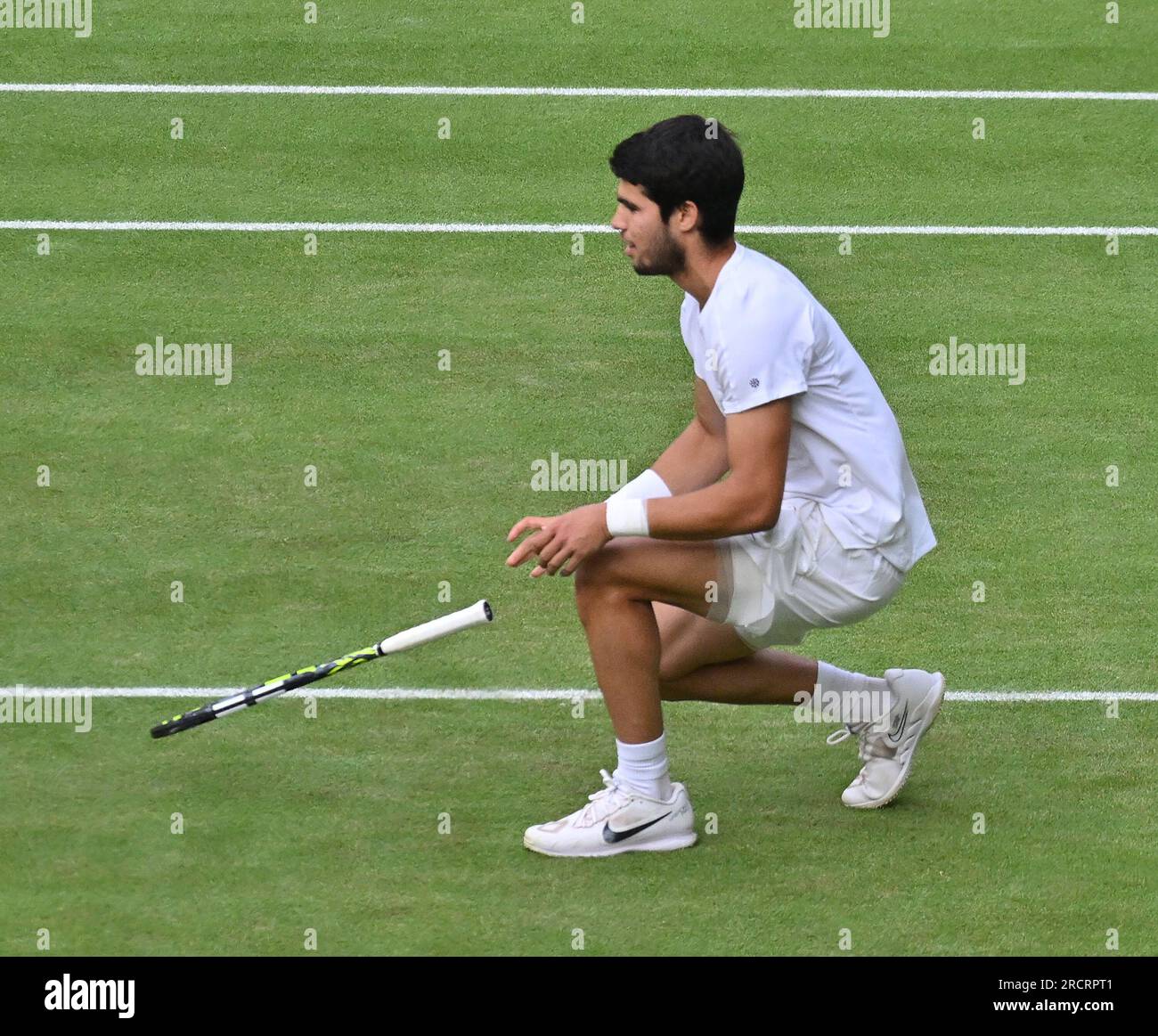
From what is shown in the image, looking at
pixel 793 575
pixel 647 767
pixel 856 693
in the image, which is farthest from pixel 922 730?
pixel 647 767

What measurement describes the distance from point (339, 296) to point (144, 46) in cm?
395

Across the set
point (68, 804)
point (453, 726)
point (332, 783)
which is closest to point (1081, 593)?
point (453, 726)

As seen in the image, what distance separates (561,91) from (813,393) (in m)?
7.32

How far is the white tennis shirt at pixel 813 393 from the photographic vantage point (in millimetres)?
5504

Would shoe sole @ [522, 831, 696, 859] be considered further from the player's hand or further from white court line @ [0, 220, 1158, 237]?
white court line @ [0, 220, 1158, 237]

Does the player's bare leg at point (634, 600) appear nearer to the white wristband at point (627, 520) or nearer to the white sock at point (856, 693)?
the white wristband at point (627, 520)

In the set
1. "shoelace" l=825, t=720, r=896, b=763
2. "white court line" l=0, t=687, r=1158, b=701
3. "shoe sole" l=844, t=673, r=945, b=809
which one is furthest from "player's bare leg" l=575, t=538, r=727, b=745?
"white court line" l=0, t=687, r=1158, b=701

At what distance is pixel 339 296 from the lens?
33.0ft

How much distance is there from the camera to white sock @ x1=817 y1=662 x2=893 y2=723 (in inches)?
241

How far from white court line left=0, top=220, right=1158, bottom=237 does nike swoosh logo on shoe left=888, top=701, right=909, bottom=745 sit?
16.6ft

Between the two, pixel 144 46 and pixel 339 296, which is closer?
pixel 339 296
